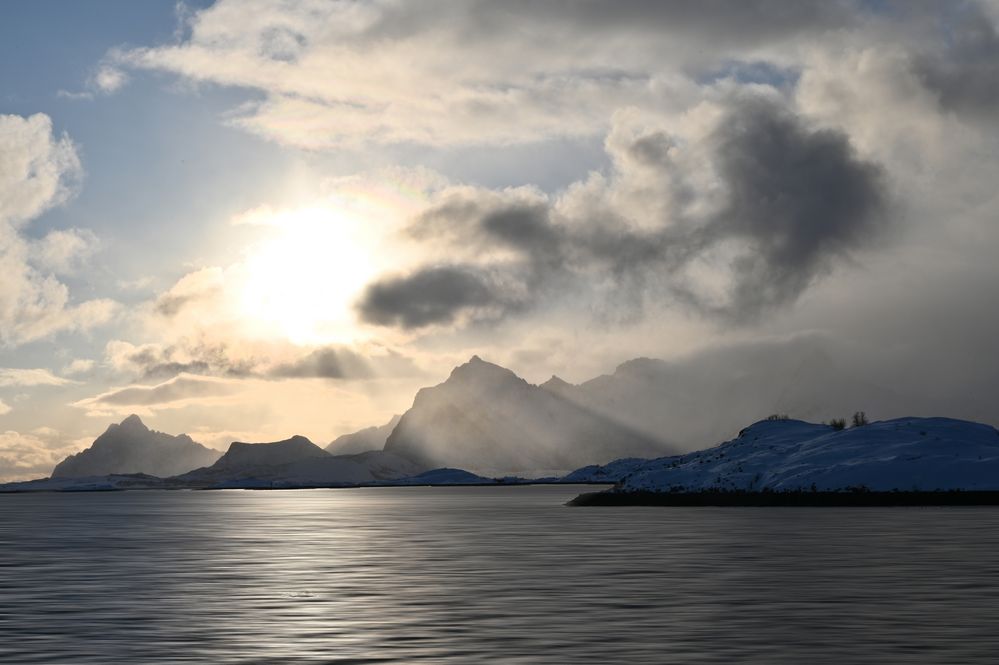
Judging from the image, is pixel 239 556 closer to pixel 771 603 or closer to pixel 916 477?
pixel 771 603

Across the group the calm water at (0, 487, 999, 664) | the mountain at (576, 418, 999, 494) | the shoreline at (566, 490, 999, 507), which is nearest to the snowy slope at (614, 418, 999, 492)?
the mountain at (576, 418, 999, 494)

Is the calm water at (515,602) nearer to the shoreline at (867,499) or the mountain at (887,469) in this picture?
the shoreline at (867,499)

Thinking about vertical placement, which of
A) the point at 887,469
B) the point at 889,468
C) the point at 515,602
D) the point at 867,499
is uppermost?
the point at 889,468

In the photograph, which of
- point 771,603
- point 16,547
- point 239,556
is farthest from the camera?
point 16,547

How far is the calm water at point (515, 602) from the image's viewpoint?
107 feet

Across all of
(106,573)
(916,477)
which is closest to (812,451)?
(916,477)

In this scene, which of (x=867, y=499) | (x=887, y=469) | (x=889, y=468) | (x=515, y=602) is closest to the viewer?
(x=515, y=602)

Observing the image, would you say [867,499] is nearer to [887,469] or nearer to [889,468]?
[887,469]

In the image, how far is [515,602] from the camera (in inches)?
1785

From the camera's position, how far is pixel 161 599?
4781 cm

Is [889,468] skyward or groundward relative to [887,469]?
skyward

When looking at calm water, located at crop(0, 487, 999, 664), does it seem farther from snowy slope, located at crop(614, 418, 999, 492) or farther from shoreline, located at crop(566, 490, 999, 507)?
snowy slope, located at crop(614, 418, 999, 492)

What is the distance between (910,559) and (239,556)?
132 ft

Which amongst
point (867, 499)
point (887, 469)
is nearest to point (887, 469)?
point (887, 469)
